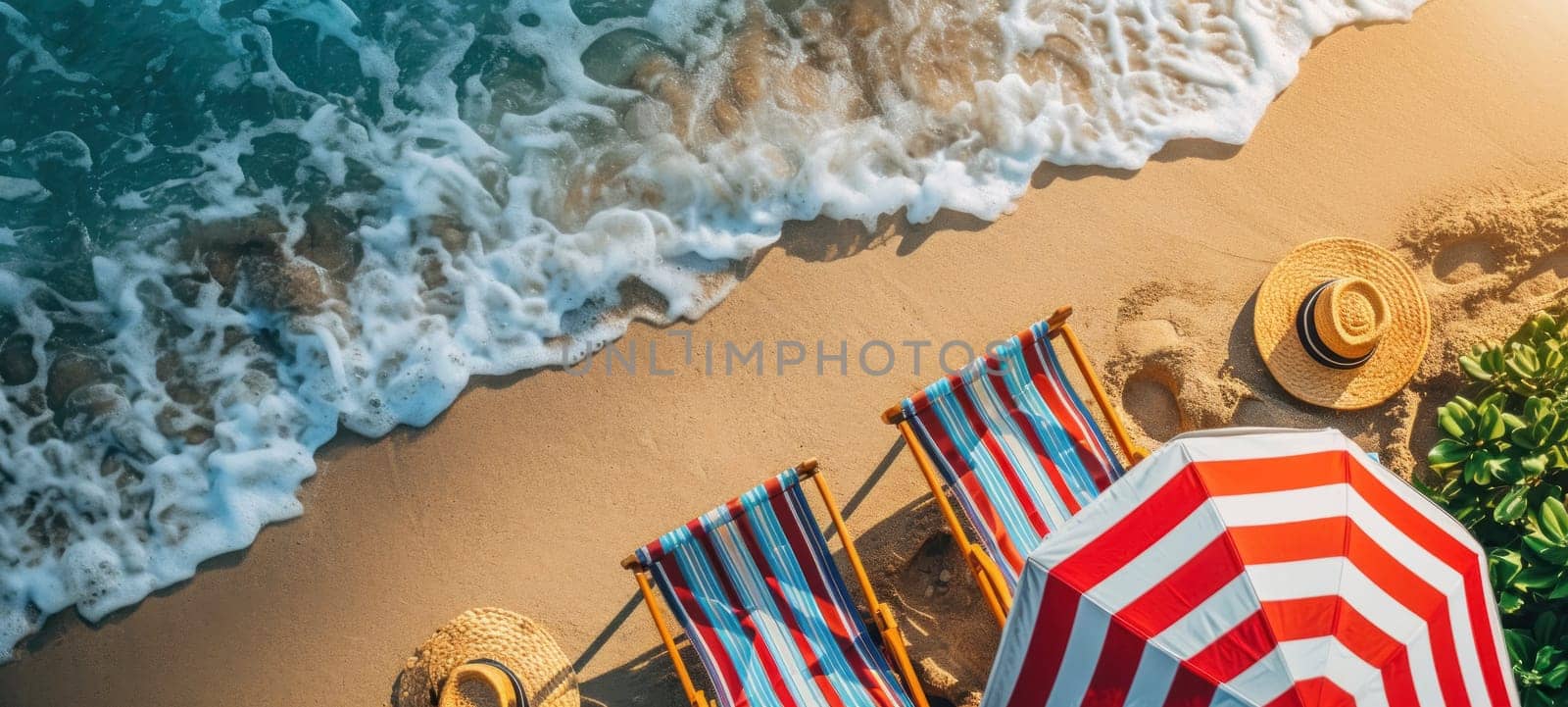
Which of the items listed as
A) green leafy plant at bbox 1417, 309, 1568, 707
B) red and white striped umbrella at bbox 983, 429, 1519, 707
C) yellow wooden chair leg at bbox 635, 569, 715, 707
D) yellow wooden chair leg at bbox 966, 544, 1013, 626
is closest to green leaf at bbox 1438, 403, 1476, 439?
green leafy plant at bbox 1417, 309, 1568, 707

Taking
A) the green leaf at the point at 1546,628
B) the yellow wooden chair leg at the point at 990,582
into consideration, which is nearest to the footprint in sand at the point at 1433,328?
the green leaf at the point at 1546,628

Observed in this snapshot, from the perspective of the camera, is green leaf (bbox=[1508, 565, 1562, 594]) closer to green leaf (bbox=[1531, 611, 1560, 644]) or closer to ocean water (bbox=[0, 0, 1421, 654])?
green leaf (bbox=[1531, 611, 1560, 644])

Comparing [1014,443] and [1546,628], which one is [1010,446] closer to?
[1014,443]

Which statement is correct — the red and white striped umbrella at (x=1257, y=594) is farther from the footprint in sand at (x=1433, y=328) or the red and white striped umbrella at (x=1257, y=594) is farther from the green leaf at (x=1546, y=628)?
the footprint in sand at (x=1433, y=328)

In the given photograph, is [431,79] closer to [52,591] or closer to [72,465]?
[72,465]

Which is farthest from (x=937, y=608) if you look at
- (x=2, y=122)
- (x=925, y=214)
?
(x=2, y=122)
